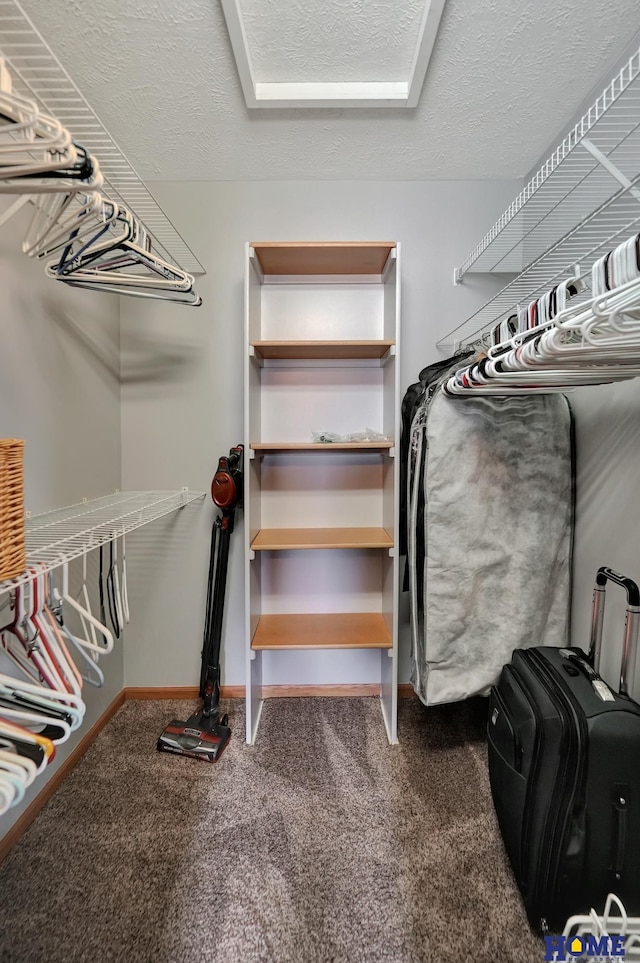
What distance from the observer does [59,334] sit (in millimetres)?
1609

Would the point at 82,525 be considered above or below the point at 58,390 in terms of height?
below

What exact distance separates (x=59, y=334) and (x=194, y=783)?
5.74 ft

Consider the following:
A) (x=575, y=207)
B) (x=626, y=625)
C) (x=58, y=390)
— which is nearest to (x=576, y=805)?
(x=626, y=625)

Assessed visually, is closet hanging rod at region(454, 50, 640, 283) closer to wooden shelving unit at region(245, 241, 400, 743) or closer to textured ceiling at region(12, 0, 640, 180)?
textured ceiling at region(12, 0, 640, 180)

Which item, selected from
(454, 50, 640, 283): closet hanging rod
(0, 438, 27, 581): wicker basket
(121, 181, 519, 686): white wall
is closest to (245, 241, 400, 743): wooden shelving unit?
(121, 181, 519, 686): white wall

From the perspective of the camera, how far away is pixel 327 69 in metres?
1.43

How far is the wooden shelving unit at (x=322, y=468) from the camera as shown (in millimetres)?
1920

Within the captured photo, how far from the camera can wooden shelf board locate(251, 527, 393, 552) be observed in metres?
1.80

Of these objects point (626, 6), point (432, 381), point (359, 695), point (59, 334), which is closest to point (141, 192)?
point (59, 334)

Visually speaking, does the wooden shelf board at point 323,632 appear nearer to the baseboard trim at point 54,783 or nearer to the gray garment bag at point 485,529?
the gray garment bag at point 485,529

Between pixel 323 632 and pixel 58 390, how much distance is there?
1456mm

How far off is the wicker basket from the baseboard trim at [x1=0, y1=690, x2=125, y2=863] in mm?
1127

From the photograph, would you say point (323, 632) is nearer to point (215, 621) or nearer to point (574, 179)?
point (215, 621)

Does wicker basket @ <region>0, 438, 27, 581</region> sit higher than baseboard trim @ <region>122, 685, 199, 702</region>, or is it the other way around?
wicker basket @ <region>0, 438, 27, 581</region>
